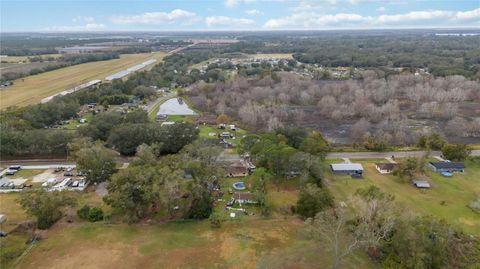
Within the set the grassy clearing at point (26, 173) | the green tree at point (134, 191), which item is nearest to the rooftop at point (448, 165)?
the green tree at point (134, 191)

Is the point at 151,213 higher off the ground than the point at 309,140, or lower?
lower

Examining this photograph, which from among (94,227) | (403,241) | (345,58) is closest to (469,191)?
(403,241)

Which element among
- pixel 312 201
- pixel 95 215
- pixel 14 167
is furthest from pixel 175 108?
pixel 312 201

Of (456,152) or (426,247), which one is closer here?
(426,247)

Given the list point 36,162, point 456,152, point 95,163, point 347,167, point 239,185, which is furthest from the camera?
point 36,162

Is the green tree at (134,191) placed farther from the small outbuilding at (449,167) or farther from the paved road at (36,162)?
the small outbuilding at (449,167)

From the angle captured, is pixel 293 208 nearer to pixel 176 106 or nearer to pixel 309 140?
pixel 309 140

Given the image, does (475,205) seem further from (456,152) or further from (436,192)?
(456,152)
